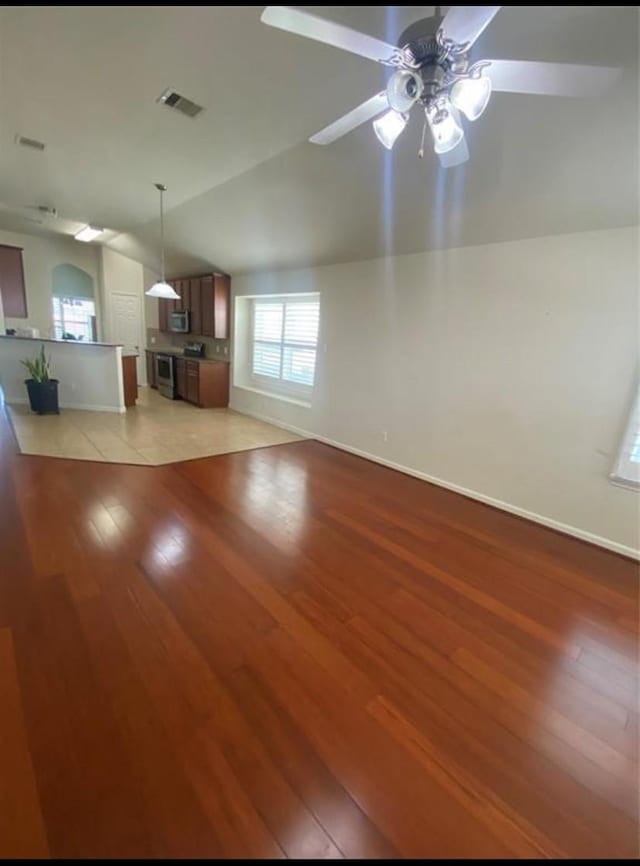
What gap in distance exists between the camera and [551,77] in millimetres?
1489

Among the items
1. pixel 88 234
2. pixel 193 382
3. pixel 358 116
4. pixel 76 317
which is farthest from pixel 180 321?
pixel 358 116

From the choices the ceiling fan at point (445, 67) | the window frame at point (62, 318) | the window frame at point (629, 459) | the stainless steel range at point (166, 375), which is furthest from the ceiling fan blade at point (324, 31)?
the window frame at point (62, 318)

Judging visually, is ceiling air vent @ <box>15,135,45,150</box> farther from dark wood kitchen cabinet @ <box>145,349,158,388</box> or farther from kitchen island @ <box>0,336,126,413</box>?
dark wood kitchen cabinet @ <box>145,349,158,388</box>

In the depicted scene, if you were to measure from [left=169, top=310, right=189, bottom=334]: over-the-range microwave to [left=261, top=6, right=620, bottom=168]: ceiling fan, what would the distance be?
22.1ft

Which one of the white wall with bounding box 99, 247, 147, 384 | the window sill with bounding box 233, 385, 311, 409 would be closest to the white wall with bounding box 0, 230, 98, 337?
the white wall with bounding box 99, 247, 147, 384

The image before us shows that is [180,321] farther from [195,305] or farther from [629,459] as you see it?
[629,459]

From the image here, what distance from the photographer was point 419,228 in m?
3.71

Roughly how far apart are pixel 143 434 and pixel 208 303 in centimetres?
302

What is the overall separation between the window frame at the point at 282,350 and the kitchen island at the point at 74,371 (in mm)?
2237

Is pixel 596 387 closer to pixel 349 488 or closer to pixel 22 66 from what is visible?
pixel 349 488

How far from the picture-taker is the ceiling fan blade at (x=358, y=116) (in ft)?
5.68

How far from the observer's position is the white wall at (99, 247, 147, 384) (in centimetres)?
865

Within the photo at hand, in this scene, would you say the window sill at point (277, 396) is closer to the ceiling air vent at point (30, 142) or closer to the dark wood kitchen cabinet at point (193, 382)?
the dark wood kitchen cabinet at point (193, 382)

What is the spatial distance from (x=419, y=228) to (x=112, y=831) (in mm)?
4344
